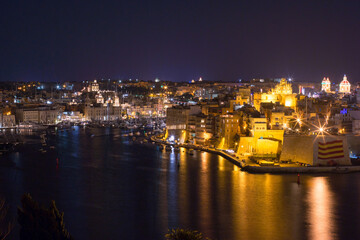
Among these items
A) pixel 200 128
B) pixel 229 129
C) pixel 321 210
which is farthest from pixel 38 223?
pixel 200 128

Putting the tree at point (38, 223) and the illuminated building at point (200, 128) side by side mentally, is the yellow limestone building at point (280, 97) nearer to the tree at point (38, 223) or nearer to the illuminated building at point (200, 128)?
the illuminated building at point (200, 128)

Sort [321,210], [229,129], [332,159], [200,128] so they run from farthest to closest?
[200,128] < [229,129] < [332,159] < [321,210]

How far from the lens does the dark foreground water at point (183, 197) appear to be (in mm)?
5887

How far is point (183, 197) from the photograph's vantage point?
737 centimetres

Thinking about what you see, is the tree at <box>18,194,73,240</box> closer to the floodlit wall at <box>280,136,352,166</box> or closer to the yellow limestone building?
the floodlit wall at <box>280,136,352,166</box>

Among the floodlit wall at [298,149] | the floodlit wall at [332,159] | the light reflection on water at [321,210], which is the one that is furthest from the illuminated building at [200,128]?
the light reflection on water at [321,210]

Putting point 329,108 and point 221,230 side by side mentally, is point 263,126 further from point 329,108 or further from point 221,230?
point 221,230

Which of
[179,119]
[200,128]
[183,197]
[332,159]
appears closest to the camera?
[183,197]

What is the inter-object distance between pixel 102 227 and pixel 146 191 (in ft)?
6.35

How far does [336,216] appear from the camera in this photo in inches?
253

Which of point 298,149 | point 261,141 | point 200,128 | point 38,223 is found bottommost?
point 38,223

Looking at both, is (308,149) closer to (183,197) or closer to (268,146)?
(268,146)

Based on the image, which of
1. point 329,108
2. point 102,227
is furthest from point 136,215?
point 329,108

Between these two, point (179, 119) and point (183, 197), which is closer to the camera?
point (183, 197)
